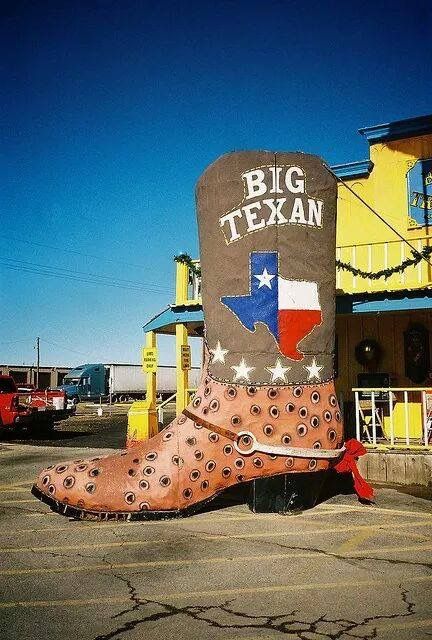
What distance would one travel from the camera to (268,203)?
15.6ft

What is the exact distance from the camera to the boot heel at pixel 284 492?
15.0ft

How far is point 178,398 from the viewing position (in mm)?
9992

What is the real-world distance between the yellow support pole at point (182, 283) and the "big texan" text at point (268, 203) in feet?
17.1

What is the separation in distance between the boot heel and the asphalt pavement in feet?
0.38

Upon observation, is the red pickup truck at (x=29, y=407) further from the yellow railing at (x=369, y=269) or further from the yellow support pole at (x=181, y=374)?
the yellow railing at (x=369, y=269)

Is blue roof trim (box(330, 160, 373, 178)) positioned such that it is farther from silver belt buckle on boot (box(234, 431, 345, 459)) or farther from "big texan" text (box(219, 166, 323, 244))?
silver belt buckle on boot (box(234, 431, 345, 459))

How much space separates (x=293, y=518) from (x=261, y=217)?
8.60ft

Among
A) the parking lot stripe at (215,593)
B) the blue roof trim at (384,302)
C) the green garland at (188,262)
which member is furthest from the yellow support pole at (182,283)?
the parking lot stripe at (215,593)

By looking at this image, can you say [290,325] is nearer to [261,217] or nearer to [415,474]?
[261,217]

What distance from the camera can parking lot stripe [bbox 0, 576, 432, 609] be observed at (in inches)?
112

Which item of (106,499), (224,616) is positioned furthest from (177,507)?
(224,616)

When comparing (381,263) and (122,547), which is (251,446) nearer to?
(122,547)

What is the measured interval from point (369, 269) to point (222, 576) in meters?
7.24

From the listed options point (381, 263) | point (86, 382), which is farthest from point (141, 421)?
point (86, 382)
